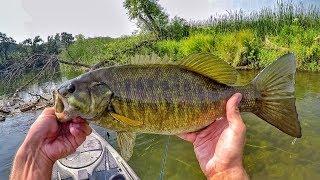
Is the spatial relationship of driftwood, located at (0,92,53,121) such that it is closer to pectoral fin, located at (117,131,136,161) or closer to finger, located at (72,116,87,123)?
finger, located at (72,116,87,123)

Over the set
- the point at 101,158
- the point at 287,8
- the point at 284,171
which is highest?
the point at 287,8

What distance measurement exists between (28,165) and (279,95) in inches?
71.7

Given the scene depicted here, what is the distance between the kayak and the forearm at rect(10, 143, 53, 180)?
4.00 metres

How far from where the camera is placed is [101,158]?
784 centimetres

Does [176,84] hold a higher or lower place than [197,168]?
higher

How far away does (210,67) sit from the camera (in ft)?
8.90

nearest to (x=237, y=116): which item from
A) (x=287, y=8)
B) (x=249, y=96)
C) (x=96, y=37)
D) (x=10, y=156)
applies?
(x=249, y=96)

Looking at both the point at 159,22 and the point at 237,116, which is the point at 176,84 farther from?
the point at 159,22

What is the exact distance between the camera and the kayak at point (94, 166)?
23.5 feet

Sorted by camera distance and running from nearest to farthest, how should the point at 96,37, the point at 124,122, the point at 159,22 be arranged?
1. the point at 124,122
2. the point at 159,22
3. the point at 96,37

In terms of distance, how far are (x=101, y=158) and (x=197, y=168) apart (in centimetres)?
A: 292

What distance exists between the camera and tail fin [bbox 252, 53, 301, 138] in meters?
2.61

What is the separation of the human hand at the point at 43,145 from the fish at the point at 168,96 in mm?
277

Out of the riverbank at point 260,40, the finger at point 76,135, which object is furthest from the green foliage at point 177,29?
the finger at point 76,135
